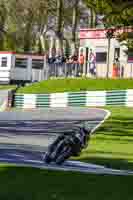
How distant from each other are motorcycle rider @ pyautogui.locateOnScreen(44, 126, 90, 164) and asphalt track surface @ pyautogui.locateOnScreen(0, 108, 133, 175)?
0.51ft

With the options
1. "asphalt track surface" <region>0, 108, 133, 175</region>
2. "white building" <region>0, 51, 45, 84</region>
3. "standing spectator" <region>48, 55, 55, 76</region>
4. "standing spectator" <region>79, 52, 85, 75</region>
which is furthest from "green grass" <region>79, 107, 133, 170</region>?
"white building" <region>0, 51, 45, 84</region>

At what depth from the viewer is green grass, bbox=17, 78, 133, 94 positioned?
39.4 m

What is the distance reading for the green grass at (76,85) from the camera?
129ft

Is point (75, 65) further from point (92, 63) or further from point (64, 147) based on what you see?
point (64, 147)

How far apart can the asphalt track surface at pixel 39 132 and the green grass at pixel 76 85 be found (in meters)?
3.69

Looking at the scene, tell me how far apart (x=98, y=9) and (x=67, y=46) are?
52.2m

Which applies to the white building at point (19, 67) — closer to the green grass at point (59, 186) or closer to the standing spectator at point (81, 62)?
the standing spectator at point (81, 62)

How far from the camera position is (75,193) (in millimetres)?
9836

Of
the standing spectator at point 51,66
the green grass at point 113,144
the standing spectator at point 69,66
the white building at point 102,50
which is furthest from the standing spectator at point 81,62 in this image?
the green grass at point 113,144

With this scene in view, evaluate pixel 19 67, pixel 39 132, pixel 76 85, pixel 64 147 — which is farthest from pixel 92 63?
pixel 64 147

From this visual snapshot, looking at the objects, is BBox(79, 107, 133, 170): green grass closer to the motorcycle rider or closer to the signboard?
the motorcycle rider

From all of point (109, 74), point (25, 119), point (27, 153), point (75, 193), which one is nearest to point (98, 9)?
point (25, 119)

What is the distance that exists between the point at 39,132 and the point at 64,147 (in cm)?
1126

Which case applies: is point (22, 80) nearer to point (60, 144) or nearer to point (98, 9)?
point (98, 9)
